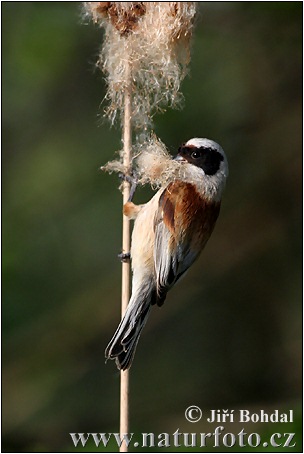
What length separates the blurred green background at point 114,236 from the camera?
14.2 ft

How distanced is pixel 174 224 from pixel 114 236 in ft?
4.68

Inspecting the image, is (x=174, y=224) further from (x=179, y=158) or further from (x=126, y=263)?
(x=126, y=263)

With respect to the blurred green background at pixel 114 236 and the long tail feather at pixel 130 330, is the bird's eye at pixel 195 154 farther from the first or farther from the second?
the blurred green background at pixel 114 236

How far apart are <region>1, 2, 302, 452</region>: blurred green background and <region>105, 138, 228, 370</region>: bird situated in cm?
101

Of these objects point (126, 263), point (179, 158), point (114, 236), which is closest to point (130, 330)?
point (126, 263)

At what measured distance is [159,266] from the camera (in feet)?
9.79

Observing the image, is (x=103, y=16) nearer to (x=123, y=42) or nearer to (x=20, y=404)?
(x=123, y=42)

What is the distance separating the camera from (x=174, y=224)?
10.0 feet

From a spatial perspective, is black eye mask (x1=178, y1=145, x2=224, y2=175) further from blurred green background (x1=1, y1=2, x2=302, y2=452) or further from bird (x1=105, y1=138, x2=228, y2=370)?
blurred green background (x1=1, y1=2, x2=302, y2=452)

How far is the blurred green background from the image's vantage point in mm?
4340

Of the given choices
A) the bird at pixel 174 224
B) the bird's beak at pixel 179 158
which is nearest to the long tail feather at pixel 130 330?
the bird at pixel 174 224

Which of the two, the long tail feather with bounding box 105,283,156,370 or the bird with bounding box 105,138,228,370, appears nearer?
the long tail feather with bounding box 105,283,156,370

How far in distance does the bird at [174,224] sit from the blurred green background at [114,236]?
3.31ft

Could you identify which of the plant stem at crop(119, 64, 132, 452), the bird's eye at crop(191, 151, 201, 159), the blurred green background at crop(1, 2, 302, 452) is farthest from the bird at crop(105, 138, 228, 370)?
the blurred green background at crop(1, 2, 302, 452)
